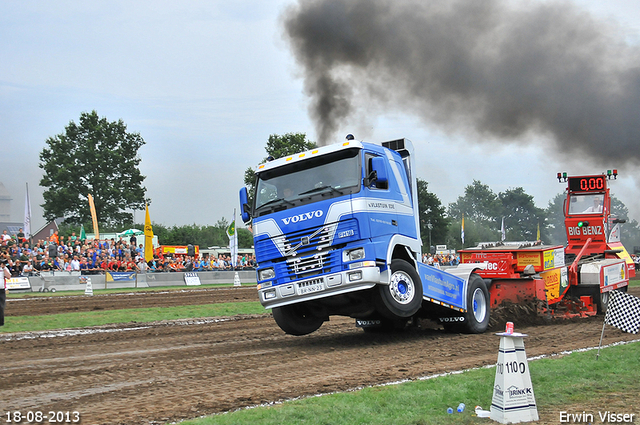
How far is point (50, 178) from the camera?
212 ft

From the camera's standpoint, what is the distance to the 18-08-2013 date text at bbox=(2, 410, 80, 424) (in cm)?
523

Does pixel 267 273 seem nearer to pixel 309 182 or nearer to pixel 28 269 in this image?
pixel 309 182

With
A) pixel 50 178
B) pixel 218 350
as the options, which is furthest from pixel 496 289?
pixel 50 178

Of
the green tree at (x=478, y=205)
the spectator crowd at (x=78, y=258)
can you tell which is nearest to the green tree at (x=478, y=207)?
the green tree at (x=478, y=205)

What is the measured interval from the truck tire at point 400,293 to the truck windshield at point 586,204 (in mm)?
9689

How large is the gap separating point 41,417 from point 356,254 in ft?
16.2

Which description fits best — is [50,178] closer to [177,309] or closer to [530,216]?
[177,309]

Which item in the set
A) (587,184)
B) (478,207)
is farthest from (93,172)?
(478,207)

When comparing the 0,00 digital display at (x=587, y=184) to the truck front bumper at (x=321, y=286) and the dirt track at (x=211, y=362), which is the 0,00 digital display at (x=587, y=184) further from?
the truck front bumper at (x=321, y=286)

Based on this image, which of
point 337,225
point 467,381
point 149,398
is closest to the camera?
point 149,398

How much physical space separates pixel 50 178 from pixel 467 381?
2594 inches

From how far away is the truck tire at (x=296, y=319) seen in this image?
10469mm

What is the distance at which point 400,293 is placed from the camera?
955 cm

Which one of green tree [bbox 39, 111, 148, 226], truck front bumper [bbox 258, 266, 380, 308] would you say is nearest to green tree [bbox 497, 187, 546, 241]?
green tree [bbox 39, 111, 148, 226]
